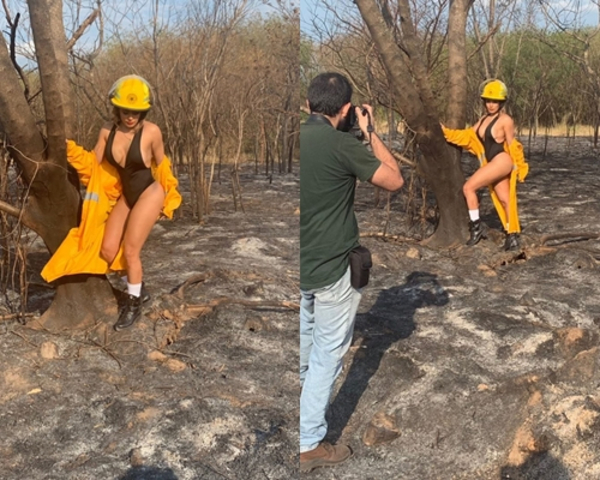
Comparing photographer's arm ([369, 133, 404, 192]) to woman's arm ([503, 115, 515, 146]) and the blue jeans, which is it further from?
woman's arm ([503, 115, 515, 146])

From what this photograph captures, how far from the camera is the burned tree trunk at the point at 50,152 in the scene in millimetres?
2510

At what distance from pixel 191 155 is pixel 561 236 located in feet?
8.01

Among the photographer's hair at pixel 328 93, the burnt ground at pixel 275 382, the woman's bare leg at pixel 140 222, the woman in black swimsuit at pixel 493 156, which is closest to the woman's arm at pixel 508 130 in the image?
the woman in black swimsuit at pixel 493 156

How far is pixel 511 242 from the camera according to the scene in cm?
461

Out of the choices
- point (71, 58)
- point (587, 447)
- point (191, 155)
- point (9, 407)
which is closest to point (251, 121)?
point (191, 155)

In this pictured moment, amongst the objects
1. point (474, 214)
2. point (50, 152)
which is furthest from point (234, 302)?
point (474, 214)

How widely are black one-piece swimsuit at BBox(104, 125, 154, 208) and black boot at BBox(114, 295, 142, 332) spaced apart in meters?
0.42

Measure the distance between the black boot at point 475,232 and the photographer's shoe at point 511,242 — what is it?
6.0 inches

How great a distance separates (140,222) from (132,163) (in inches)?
8.0

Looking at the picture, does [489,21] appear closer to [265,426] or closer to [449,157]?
[449,157]

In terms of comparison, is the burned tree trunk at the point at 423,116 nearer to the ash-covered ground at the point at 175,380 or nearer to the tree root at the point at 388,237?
the tree root at the point at 388,237

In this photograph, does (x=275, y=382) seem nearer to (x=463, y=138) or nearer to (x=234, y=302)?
(x=234, y=302)

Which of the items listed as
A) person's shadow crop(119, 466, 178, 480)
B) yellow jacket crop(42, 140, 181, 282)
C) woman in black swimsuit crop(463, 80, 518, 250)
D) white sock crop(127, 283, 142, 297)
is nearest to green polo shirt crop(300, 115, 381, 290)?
person's shadow crop(119, 466, 178, 480)

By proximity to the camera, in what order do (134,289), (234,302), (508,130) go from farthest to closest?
(508,130)
(234,302)
(134,289)
